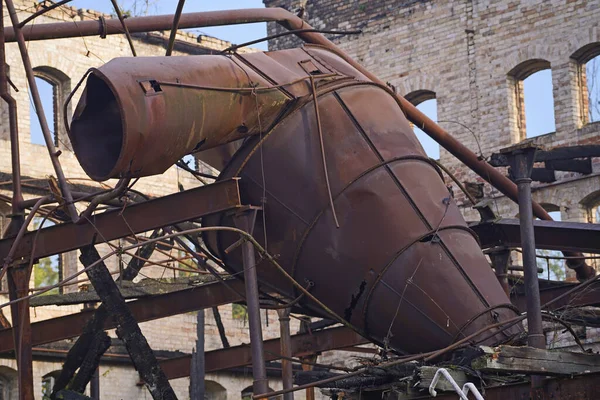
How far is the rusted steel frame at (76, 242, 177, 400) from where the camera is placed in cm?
1154

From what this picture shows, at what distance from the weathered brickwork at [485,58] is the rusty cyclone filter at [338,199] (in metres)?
11.9

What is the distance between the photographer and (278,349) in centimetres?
1667

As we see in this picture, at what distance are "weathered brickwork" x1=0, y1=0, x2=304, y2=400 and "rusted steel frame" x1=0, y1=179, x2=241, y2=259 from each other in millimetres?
9117

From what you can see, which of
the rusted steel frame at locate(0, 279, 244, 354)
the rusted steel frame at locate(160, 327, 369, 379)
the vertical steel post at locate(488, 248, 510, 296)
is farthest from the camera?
the rusted steel frame at locate(160, 327, 369, 379)

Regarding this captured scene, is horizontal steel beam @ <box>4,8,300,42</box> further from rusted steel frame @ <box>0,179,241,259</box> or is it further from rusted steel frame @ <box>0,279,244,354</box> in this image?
rusted steel frame @ <box>0,279,244,354</box>

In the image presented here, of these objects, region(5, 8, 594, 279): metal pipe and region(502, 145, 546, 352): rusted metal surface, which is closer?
region(502, 145, 546, 352): rusted metal surface

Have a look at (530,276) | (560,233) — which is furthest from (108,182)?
(530,276)

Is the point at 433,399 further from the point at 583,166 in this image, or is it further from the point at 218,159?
the point at 583,166

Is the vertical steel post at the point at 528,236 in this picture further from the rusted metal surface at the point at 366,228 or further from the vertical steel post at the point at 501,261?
the vertical steel post at the point at 501,261

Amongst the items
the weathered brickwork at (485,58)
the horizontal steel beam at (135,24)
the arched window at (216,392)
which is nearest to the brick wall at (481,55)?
the weathered brickwork at (485,58)

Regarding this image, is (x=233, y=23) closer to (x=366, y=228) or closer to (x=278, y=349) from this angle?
(x=366, y=228)

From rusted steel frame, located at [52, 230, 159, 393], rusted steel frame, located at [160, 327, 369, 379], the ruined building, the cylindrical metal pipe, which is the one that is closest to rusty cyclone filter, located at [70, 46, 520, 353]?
the cylindrical metal pipe

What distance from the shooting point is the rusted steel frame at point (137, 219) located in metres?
10.9

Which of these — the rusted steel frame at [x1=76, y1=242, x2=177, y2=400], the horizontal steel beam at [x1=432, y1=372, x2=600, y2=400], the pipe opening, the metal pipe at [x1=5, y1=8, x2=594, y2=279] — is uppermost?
the metal pipe at [x1=5, y1=8, x2=594, y2=279]
